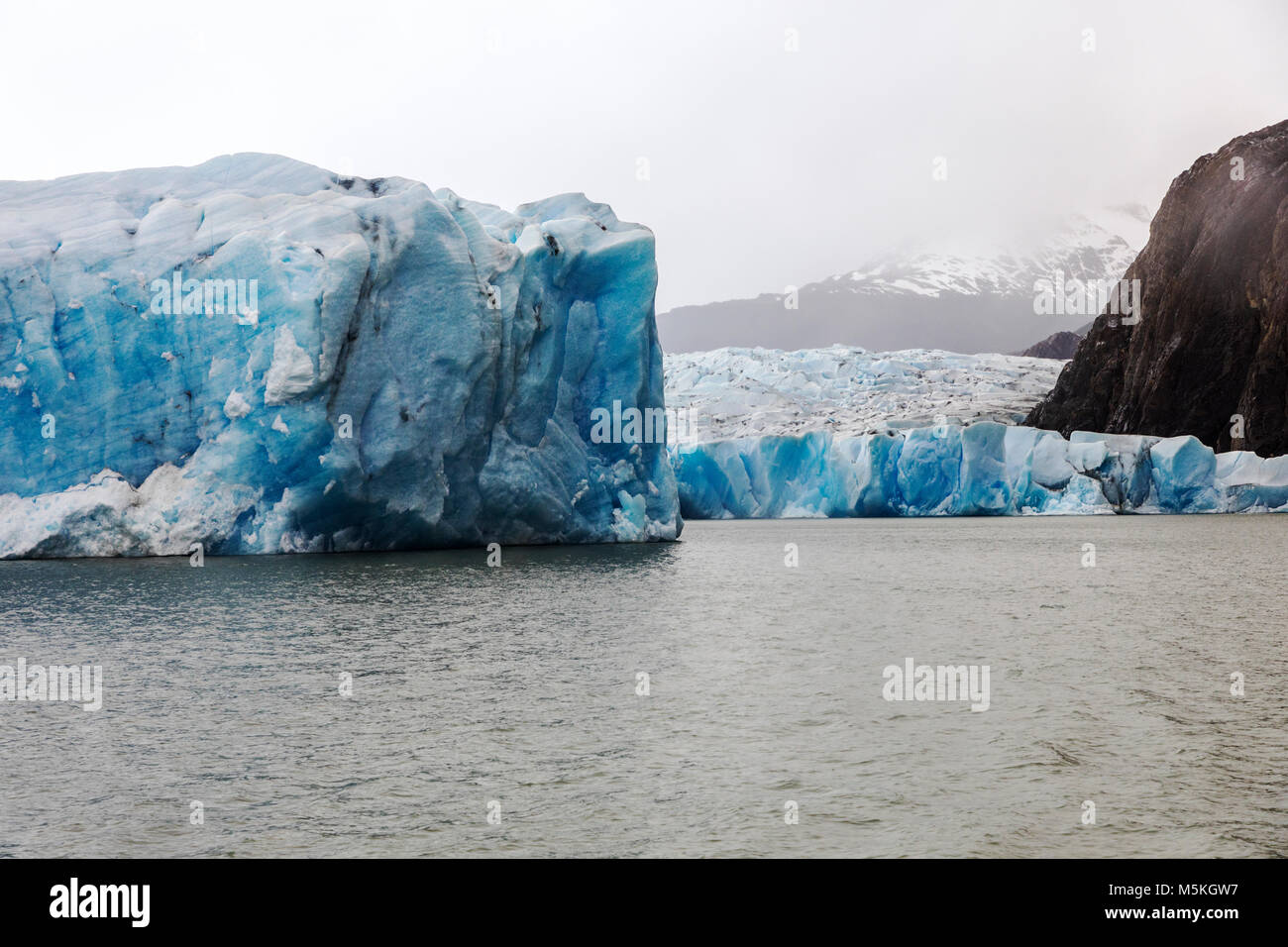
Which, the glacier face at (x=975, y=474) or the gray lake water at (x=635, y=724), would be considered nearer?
the gray lake water at (x=635, y=724)

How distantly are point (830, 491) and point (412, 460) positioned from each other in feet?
90.6

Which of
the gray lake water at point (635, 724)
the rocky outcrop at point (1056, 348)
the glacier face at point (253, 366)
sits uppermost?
the rocky outcrop at point (1056, 348)

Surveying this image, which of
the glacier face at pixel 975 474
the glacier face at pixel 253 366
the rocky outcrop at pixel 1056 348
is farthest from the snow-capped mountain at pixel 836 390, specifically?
the rocky outcrop at pixel 1056 348

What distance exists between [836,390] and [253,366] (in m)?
45.8

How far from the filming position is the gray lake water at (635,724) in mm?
6219

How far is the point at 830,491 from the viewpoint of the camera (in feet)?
159

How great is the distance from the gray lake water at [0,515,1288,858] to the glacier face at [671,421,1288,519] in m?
25.9

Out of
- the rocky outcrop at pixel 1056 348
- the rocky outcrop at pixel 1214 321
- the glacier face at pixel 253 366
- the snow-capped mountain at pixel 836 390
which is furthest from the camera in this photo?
the rocky outcrop at pixel 1056 348

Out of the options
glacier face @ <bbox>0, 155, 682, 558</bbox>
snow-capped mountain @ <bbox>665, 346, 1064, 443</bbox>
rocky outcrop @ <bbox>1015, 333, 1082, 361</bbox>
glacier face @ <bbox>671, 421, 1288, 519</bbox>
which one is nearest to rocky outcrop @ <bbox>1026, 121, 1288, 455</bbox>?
snow-capped mountain @ <bbox>665, 346, 1064, 443</bbox>

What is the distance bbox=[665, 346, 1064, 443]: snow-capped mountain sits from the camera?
55.9 metres

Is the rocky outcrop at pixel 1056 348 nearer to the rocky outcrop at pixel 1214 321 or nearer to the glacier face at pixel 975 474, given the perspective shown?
the rocky outcrop at pixel 1214 321

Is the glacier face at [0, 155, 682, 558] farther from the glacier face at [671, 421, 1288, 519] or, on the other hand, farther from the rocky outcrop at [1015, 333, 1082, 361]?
the rocky outcrop at [1015, 333, 1082, 361]

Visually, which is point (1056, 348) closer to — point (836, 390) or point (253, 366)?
point (836, 390)

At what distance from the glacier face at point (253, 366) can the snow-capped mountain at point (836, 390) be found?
957 inches
